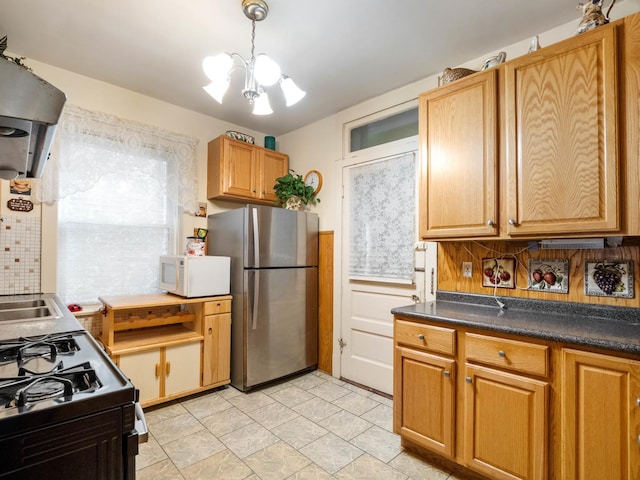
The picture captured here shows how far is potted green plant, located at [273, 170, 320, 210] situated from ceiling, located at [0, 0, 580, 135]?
88 cm

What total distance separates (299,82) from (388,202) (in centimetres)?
123

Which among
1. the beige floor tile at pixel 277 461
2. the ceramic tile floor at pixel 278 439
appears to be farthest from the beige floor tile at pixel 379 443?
the beige floor tile at pixel 277 461

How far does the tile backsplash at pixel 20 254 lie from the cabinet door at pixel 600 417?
327cm

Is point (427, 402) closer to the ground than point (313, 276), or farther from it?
closer to the ground

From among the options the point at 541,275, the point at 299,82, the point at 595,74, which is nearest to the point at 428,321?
the point at 541,275

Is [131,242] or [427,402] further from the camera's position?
[131,242]

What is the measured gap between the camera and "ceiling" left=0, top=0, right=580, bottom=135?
184 centimetres

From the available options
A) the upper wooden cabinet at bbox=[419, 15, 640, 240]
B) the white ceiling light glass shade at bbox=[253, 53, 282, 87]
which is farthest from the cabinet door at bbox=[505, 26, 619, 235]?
the white ceiling light glass shade at bbox=[253, 53, 282, 87]

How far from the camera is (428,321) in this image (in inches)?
73.0

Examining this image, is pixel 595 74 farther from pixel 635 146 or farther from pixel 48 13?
pixel 48 13

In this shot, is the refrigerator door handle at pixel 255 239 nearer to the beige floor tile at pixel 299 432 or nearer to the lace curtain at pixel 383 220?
the lace curtain at pixel 383 220

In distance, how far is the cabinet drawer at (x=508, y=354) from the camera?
1467 mm

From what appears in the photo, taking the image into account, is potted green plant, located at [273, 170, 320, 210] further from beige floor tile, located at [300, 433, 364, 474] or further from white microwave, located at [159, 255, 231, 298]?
beige floor tile, located at [300, 433, 364, 474]

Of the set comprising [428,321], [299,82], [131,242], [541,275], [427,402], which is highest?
[299,82]
